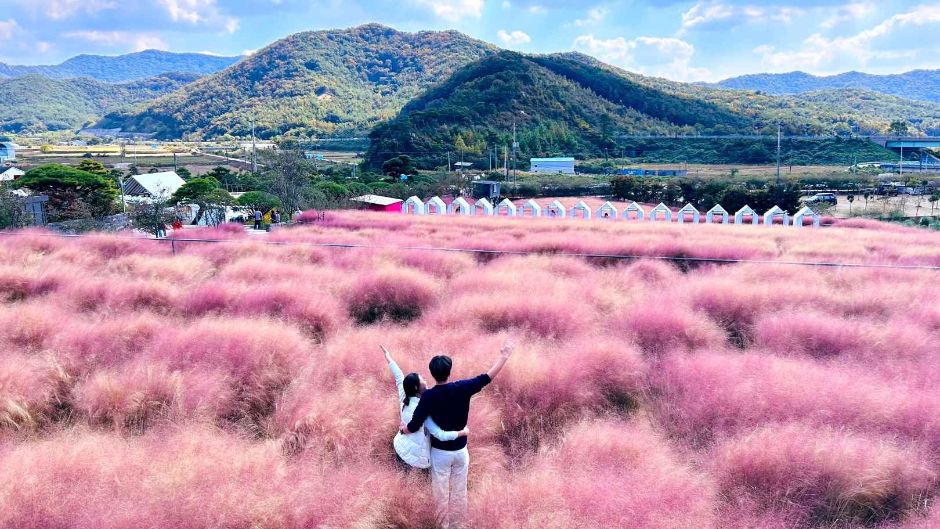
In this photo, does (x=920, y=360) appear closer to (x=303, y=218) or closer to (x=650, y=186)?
(x=303, y=218)

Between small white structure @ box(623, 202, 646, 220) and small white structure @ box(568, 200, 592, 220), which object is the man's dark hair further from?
small white structure @ box(623, 202, 646, 220)

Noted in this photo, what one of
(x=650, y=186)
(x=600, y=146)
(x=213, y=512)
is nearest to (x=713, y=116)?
(x=600, y=146)

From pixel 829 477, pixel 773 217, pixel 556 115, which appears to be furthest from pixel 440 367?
pixel 556 115

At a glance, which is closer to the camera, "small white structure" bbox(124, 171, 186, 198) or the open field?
the open field

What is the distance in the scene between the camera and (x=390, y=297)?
8773 millimetres

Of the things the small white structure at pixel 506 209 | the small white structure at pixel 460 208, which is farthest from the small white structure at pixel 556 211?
the small white structure at pixel 460 208

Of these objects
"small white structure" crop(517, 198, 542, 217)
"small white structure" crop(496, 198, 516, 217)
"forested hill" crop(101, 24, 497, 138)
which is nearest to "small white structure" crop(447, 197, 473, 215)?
"small white structure" crop(496, 198, 516, 217)

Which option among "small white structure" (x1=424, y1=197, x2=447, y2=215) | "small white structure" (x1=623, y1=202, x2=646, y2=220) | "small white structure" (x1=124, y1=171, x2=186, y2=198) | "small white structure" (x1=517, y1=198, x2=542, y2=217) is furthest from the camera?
"small white structure" (x1=124, y1=171, x2=186, y2=198)

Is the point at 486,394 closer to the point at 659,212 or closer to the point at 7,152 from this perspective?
the point at 659,212

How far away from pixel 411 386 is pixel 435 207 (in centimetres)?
2139

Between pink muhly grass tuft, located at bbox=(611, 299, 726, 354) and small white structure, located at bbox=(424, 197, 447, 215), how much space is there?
17376 mm

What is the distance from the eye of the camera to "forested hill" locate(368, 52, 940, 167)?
7519 cm

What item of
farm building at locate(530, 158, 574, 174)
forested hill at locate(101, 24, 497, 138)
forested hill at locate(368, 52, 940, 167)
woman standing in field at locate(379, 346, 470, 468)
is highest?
forested hill at locate(101, 24, 497, 138)

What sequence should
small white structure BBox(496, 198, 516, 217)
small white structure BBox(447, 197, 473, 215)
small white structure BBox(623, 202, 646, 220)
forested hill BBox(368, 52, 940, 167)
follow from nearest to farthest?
small white structure BBox(623, 202, 646, 220)
small white structure BBox(496, 198, 516, 217)
small white structure BBox(447, 197, 473, 215)
forested hill BBox(368, 52, 940, 167)
